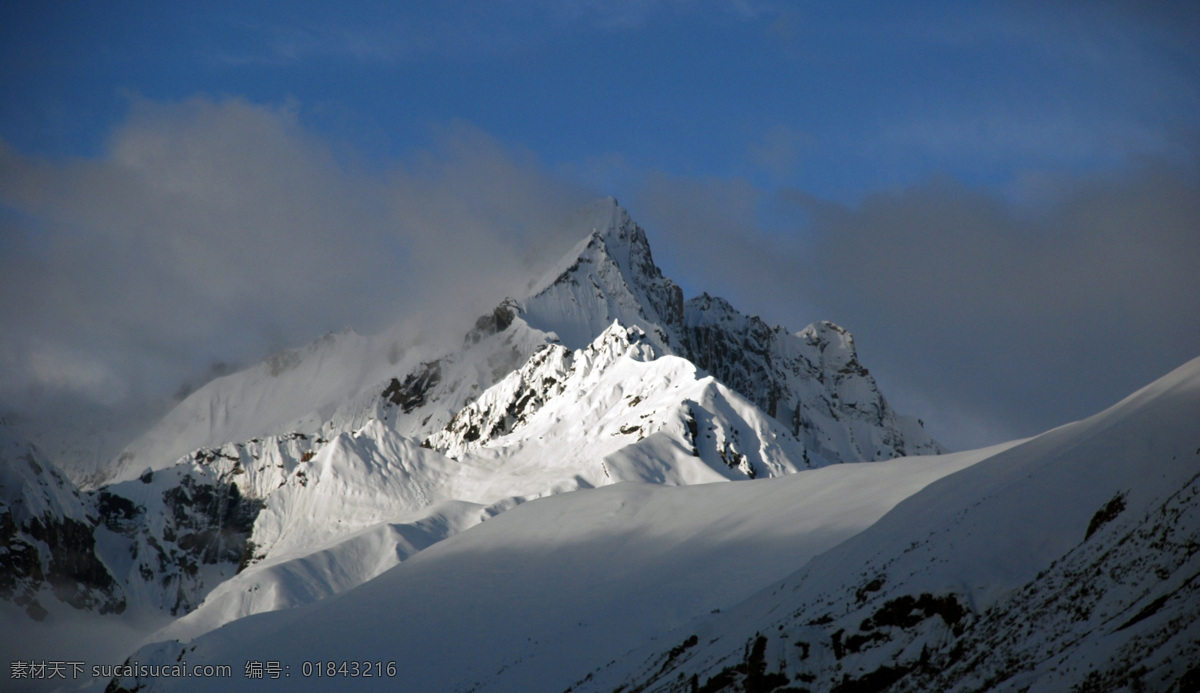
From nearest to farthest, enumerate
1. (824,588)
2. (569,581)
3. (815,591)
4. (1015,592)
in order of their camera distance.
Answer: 1. (1015,592)
2. (824,588)
3. (815,591)
4. (569,581)

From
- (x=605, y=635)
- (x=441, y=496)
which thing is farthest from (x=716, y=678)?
(x=441, y=496)

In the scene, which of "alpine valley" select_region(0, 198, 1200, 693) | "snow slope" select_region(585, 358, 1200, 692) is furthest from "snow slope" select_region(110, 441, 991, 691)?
"snow slope" select_region(585, 358, 1200, 692)

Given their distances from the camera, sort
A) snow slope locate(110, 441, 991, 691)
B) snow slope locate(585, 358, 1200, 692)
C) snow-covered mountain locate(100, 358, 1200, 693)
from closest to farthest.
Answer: snow slope locate(585, 358, 1200, 692) → snow-covered mountain locate(100, 358, 1200, 693) → snow slope locate(110, 441, 991, 691)

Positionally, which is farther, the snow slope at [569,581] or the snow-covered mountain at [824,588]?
the snow slope at [569,581]

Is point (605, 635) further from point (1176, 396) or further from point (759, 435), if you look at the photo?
point (759, 435)

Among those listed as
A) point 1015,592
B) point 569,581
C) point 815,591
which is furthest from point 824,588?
point 569,581

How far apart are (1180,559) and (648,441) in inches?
4602

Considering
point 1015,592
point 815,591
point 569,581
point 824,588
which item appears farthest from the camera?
point 569,581

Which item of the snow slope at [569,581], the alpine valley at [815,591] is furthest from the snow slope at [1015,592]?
the snow slope at [569,581]

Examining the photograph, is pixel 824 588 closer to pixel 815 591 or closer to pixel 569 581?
pixel 815 591

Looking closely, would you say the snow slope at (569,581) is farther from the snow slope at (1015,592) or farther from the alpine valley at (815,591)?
the snow slope at (1015,592)

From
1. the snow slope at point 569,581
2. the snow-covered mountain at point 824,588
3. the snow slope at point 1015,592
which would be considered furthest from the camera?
the snow slope at point 569,581

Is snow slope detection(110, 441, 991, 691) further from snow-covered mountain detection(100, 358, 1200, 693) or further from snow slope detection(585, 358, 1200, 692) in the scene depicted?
snow slope detection(585, 358, 1200, 692)

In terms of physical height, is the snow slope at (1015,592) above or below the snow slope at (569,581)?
below
